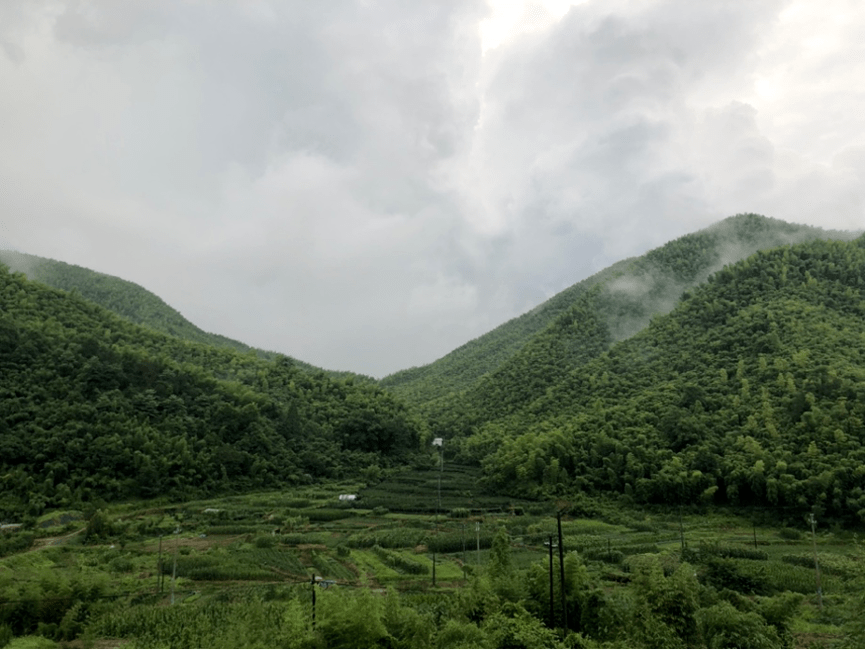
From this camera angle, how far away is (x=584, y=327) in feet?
291

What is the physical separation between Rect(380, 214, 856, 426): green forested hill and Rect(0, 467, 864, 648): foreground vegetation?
29.3 m

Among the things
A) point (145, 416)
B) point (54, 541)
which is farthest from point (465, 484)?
point (54, 541)

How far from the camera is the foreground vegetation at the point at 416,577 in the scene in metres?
16.3

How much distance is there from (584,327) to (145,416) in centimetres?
6059

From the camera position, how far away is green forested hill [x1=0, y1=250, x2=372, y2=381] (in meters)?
105

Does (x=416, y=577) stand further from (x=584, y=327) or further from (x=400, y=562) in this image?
(x=584, y=327)

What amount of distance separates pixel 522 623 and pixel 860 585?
15.8 metres

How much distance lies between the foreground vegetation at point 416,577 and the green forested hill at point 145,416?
→ 4.87 meters

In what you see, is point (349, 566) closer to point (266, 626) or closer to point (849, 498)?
point (266, 626)

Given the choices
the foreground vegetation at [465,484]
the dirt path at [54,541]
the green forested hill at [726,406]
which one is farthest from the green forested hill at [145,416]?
the green forested hill at [726,406]

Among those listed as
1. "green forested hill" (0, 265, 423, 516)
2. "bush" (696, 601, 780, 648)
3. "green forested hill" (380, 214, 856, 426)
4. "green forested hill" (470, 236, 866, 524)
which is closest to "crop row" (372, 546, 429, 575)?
"bush" (696, 601, 780, 648)

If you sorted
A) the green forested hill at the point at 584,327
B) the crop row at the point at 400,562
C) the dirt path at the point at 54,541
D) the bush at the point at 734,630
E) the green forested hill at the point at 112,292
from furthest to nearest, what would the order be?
the green forested hill at the point at 112,292 < the green forested hill at the point at 584,327 < the dirt path at the point at 54,541 < the crop row at the point at 400,562 < the bush at the point at 734,630

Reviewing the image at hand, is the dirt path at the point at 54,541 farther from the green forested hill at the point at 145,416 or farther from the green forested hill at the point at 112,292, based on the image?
the green forested hill at the point at 112,292

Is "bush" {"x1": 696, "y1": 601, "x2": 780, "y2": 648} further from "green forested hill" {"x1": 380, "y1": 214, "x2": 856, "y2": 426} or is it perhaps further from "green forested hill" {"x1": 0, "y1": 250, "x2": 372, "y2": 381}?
"green forested hill" {"x1": 0, "y1": 250, "x2": 372, "y2": 381}
